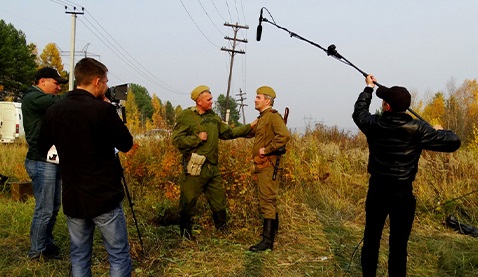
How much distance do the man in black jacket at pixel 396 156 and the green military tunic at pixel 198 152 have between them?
6.42ft

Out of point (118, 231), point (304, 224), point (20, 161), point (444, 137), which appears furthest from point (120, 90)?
point (20, 161)

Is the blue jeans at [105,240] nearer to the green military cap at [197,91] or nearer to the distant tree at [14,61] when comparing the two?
the green military cap at [197,91]

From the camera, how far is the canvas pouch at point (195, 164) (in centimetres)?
443

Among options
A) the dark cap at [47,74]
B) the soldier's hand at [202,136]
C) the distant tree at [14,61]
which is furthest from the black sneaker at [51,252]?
the distant tree at [14,61]

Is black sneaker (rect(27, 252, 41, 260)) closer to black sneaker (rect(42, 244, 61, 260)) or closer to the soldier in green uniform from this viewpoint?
black sneaker (rect(42, 244, 61, 260))

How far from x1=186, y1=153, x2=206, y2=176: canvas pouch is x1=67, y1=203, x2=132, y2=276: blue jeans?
1863mm

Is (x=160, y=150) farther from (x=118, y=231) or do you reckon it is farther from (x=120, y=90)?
(x=118, y=231)

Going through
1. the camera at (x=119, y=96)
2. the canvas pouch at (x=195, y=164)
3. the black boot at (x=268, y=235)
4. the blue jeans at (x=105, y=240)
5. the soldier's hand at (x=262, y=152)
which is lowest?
the black boot at (x=268, y=235)

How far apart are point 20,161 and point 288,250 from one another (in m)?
7.40

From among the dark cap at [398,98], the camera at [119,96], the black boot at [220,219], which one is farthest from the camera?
the black boot at [220,219]

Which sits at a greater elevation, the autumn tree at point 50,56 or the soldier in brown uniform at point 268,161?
the autumn tree at point 50,56

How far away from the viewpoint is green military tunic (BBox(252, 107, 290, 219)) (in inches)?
172

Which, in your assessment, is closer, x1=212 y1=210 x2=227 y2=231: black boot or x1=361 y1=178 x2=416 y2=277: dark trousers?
x1=361 y1=178 x2=416 y2=277: dark trousers

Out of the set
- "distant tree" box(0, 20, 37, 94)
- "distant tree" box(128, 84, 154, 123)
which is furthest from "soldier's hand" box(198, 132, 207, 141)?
"distant tree" box(128, 84, 154, 123)
